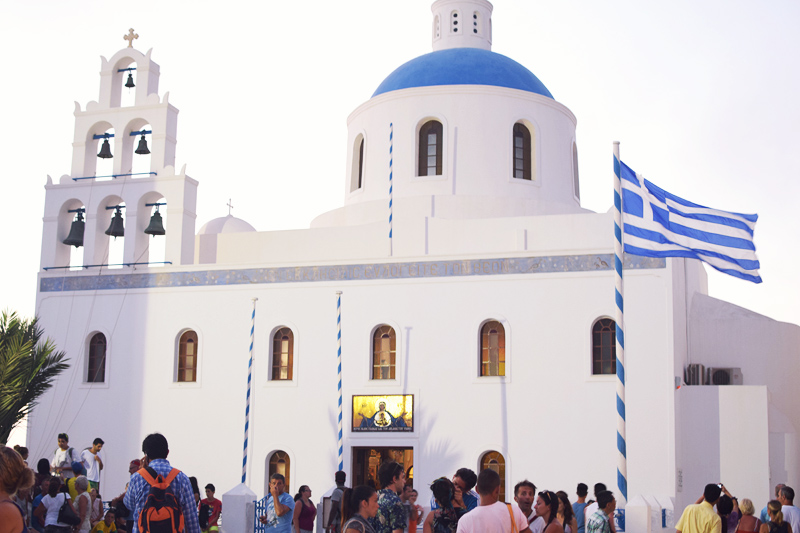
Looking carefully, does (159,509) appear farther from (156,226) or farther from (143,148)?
(143,148)

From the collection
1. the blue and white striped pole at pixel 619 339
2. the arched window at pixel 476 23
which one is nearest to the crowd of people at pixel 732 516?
the blue and white striped pole at pixel 619 339

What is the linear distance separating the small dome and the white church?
2.34 metres

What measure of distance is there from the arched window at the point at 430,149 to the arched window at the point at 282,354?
16.3 ft

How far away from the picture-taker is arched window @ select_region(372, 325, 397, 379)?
56.0 feet

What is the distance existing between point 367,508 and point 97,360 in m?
14.6

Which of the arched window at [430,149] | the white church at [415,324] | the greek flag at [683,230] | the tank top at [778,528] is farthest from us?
the arched window at [430,149]

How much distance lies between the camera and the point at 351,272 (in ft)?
57.4

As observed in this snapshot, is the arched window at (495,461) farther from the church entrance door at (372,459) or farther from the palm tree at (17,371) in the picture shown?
the palm tree at (17,371)

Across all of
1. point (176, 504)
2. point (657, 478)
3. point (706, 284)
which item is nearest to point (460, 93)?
point (706, 284)

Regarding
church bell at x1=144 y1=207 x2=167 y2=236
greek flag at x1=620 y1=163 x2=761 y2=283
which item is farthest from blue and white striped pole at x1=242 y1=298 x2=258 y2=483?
greek flag at x1=620 y1=163 x2=761 y2=283

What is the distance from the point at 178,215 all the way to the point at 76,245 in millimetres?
2499

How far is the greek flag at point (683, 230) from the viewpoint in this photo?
10531 mm

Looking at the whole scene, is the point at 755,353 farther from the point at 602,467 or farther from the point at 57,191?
the point at 57,191

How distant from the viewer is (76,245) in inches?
753
